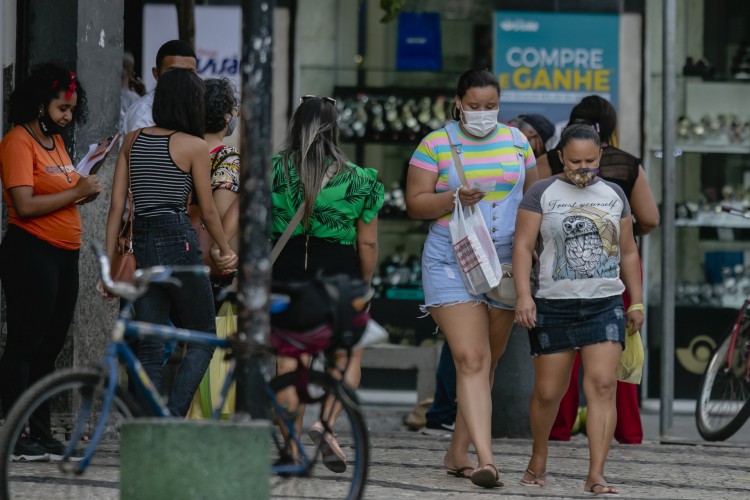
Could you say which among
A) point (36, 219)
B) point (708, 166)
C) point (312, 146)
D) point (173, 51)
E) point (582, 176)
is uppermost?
point (173, 51)

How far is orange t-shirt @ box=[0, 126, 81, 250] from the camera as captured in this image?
7.33 m

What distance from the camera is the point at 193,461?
4953 millimetres

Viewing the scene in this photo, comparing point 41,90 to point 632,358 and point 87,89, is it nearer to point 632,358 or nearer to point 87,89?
point 87,89

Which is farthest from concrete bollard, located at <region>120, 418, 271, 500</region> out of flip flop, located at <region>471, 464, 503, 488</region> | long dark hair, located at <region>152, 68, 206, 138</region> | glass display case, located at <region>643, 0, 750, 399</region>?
glass display case, located at <region>643, 0, 750, 399</region>

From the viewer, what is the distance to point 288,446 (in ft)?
18.2

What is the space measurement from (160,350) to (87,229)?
6.25ft

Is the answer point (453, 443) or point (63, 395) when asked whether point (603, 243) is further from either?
point (63, 395)

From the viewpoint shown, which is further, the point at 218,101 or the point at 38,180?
the point at 218,101

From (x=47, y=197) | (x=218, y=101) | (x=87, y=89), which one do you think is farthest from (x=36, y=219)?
(x=87, y=89)

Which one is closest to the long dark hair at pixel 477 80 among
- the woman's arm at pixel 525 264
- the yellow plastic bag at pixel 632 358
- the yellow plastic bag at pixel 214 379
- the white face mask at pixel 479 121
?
the white face mask at pixel 479 121

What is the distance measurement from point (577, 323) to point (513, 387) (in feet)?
8.36

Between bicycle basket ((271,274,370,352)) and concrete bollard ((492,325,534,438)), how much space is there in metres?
4.19

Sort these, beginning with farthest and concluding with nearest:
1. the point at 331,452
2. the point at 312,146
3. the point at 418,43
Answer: the point at 418,43, the point at 312,146, the point at 331,452

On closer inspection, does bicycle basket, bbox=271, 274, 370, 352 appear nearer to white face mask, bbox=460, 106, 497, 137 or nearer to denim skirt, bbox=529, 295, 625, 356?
denim skirt, bbox=529, 295, 625, 356
